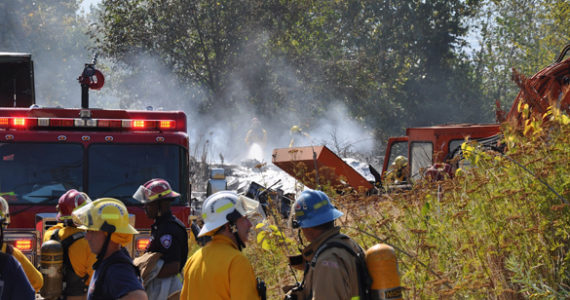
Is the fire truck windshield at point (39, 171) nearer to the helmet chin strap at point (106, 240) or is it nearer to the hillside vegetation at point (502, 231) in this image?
the hillside vegetation at point (502, 231)

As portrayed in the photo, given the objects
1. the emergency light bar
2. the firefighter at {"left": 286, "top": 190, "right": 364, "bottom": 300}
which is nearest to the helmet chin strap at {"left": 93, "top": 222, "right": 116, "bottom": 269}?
the firefighter at {"left": 286, "top": 190, "right": 364, "bottom": 300}

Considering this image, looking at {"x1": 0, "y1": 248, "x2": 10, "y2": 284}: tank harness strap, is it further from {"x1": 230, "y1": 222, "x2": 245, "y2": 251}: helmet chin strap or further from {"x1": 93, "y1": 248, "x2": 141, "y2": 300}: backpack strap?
{"x1": 230, "y1": 222, "x2": 245, "y2": 251}: helmet chin strap

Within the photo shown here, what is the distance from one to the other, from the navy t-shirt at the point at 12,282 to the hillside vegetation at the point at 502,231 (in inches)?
87.8

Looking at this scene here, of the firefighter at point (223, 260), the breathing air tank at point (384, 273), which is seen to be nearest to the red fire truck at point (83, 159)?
the firefighter at point (223, 260)

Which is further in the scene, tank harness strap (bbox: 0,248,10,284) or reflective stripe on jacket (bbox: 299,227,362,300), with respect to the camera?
tank harness strap (bbox: 0,248,10,284)

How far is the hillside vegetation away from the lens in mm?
5477

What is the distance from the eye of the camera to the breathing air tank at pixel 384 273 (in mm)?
3746

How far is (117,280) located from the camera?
12.5 feet

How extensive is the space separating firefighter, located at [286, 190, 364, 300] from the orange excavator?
3.38 m

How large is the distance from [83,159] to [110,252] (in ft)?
13.4

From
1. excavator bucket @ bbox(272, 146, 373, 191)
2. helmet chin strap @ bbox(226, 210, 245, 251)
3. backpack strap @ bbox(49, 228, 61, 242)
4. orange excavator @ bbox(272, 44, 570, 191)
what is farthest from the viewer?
excavator bucket @ bbox(272, 146, 373, 191)

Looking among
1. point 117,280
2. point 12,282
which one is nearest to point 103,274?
point 117,280

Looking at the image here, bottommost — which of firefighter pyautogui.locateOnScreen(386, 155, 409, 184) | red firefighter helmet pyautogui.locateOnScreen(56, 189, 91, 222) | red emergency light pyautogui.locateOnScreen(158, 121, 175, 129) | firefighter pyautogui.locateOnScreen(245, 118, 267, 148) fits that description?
red firefighter helmet pyautogui.locateOnScreen(56, 189, 91, 222)

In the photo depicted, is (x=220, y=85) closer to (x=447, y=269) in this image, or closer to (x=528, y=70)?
(x=528, y=70)
